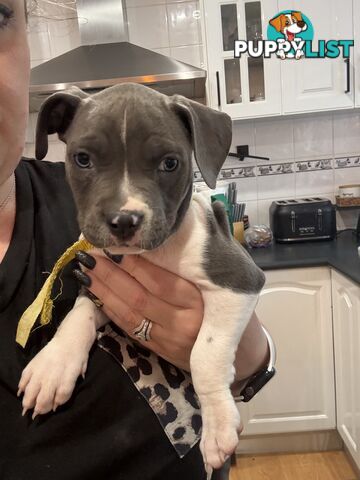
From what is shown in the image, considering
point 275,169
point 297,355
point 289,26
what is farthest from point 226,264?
point 275,169

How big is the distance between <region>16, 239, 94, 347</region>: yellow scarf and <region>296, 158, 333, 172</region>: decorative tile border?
253cm

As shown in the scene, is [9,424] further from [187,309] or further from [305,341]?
[305,341]

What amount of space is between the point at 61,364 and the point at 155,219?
0.34 meters

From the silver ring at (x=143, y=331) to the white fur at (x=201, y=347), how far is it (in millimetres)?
94

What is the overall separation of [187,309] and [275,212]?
2143mm

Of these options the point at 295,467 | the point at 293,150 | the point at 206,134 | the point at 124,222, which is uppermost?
the point at 206,134

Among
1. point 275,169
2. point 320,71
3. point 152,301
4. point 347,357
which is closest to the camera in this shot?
point 152,301

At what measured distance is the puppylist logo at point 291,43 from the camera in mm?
2715

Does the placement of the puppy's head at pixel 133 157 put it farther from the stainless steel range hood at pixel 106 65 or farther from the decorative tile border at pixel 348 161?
the decorative tile border at pixel 348 161

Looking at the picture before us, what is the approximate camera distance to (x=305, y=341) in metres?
2.68

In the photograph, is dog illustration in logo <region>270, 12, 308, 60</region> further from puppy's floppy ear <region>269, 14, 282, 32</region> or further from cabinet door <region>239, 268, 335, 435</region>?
cabinet door <region>239, 268, 335, 435</region>

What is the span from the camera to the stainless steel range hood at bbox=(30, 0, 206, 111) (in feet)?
8.23

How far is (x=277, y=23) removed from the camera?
2.76m

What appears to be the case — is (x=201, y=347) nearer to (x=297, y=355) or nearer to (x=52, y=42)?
A: (x=297, y=355)
